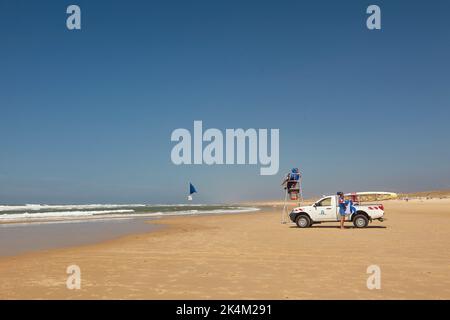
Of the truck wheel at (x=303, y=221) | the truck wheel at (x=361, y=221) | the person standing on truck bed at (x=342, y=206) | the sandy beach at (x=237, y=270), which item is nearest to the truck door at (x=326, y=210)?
the truck wheel at (x=303, y=221)

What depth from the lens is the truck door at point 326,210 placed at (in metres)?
24.3

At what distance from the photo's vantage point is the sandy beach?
324 inches

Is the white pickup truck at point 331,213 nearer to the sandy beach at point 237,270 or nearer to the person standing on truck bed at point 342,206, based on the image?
the person standing on truck bed at point 342,206

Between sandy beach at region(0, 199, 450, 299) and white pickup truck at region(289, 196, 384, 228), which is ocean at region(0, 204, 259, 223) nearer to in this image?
white pickup truck at region(289, 196, 384, 228)

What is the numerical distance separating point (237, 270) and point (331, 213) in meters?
15.0

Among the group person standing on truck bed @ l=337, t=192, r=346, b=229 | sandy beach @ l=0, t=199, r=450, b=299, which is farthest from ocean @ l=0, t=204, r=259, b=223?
person standing on truck bed @ l=337, t=192, r=346, b=229

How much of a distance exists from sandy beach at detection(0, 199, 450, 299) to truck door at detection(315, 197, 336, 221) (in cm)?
718

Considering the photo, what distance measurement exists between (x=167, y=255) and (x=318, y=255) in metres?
5.07

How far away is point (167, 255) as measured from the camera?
13.7 metres

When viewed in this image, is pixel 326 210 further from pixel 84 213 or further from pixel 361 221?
pixel 84 213

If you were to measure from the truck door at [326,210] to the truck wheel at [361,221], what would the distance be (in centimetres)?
129
